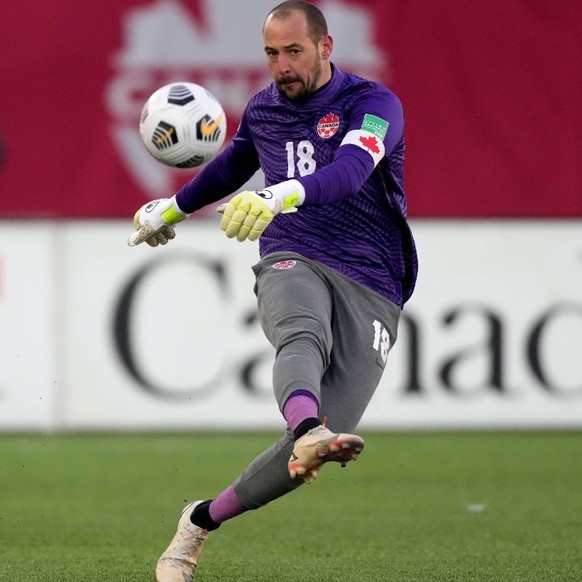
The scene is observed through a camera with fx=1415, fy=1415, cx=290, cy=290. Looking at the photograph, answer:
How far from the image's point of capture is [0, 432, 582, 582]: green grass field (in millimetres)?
6012

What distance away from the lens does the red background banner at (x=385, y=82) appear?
12508 millimetres

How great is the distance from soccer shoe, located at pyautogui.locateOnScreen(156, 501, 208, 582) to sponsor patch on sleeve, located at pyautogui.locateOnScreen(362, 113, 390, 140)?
1627 mm

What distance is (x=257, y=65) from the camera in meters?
12.7

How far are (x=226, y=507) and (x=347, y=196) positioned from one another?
4.24ft

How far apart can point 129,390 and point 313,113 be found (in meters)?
5.50

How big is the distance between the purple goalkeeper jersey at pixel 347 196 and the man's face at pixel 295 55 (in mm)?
86

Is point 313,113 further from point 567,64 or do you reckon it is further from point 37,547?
point 567,64

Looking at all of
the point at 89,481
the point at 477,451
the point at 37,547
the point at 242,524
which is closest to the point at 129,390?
the point at 89,481

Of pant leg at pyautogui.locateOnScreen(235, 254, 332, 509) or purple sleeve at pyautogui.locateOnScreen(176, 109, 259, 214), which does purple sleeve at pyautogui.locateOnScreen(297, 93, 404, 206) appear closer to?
pant leg at pyautogui.locateOnScreen(235, 254, 332, 509)

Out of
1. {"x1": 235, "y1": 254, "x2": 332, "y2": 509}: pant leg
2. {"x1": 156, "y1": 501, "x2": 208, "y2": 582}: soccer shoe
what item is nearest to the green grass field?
{"x1": 156, "y1": 501, "x2": 208, "y2": 582}: soccer shoe

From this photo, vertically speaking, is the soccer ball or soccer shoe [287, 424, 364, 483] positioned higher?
the soccer ball

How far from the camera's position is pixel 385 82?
12.5 meters

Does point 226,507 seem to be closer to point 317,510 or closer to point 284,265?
point 284,265

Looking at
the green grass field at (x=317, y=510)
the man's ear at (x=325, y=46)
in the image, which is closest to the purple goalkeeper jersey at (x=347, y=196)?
the man's ear at (x=325, y=46)
